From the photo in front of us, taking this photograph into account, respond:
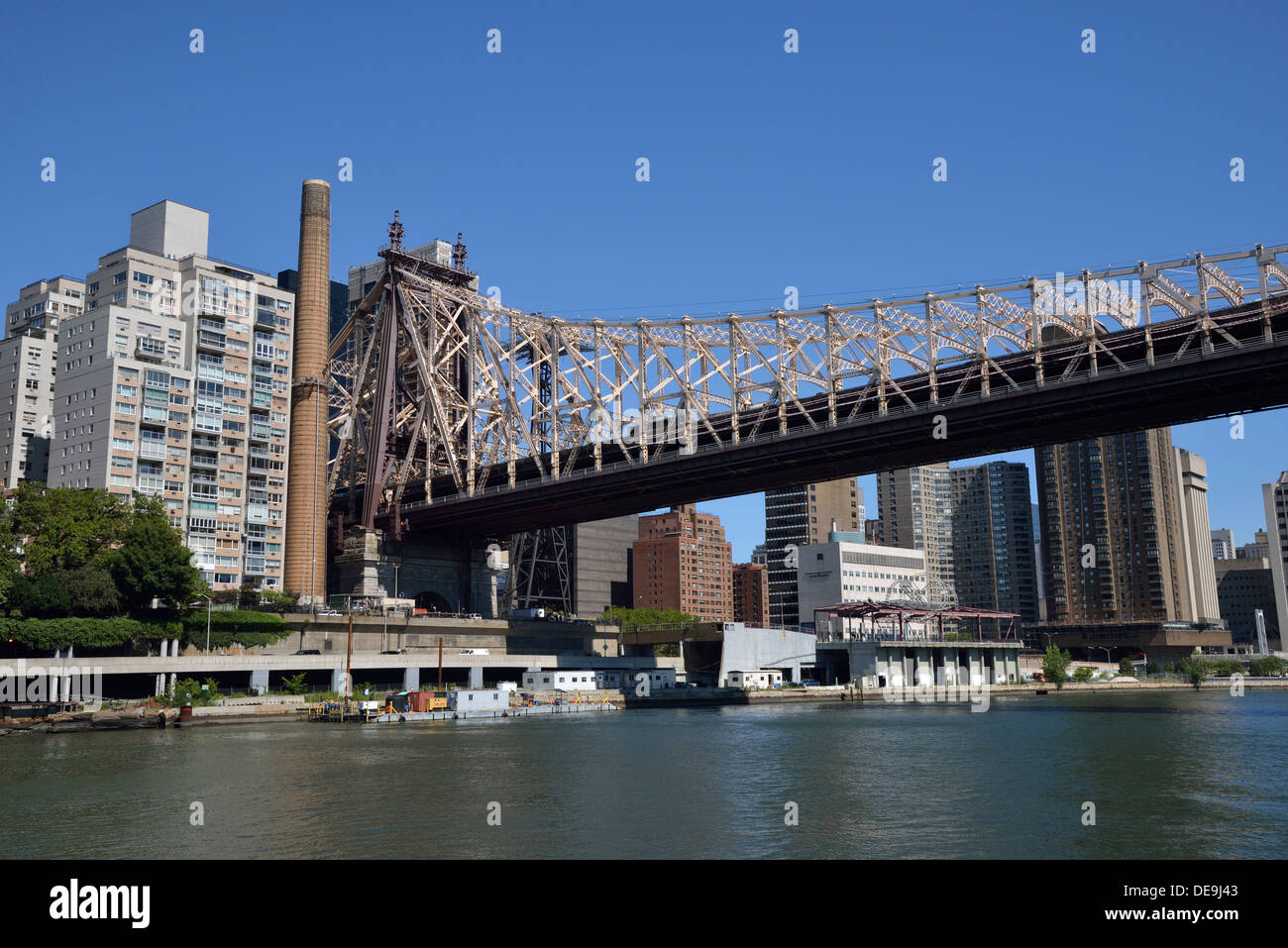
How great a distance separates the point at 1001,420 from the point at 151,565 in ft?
230

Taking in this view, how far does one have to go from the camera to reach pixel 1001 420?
83000 millimetres

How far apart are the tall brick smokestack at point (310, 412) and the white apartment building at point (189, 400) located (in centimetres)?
1004

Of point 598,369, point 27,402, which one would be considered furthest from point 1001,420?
point 27,402

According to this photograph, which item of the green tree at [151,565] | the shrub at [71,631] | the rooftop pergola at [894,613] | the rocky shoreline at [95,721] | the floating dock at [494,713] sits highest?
the green tree at [151,565]

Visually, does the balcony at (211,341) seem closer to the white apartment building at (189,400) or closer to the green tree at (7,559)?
the white apartment building at (189,400)

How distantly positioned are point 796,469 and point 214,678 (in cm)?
5458

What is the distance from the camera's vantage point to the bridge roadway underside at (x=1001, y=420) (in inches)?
2815

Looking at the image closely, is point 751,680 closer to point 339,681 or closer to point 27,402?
point 339,681

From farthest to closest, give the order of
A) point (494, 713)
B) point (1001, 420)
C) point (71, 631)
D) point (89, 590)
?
point (494, 713) → point (89, 590) → point (71, 631) → point (1001, 420)

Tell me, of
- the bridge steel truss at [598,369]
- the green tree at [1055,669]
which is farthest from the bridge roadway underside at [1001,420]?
the green tree at [1055,669]

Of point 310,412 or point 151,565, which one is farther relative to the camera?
point 310,412
